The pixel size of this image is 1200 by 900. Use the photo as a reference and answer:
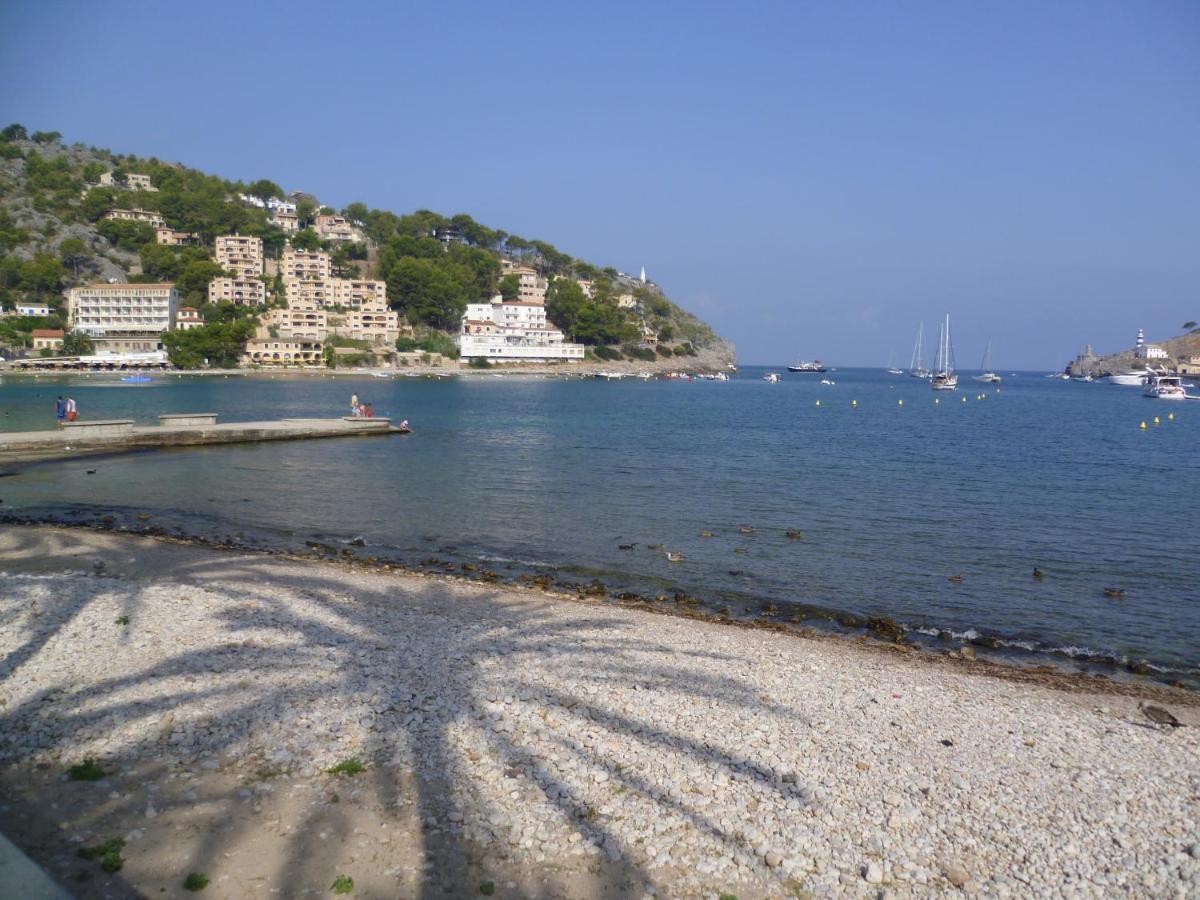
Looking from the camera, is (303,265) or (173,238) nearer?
(303,265)

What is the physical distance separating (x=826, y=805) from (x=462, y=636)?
231 inches

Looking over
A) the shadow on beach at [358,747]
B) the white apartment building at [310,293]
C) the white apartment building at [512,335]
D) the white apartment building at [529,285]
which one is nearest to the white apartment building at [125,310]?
the white apartment building at [310,293]

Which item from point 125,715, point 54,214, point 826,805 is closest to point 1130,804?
point 826,805

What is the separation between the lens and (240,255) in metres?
165

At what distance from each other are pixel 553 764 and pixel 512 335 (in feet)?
501

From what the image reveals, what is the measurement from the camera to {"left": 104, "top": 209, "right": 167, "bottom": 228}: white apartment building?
177m

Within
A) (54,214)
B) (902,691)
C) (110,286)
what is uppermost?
(54,214)

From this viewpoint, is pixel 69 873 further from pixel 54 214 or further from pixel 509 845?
pixel 54 214

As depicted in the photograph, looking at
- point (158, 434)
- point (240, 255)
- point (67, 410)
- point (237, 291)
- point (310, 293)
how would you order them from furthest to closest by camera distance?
point (240, 255) < point (237, 291) < point (310, 293) < point (67, 410) < point (158, 434)

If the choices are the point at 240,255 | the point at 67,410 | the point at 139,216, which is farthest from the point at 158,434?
the point at 139,216

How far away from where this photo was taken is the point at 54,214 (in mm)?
172750

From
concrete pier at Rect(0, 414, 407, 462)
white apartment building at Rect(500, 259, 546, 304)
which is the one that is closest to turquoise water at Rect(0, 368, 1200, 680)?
concrete pier at Rect(0, 414, 407, 462)

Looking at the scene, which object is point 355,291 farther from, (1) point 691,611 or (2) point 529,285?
(1) point 691,611

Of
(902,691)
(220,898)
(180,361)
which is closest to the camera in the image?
(220,898)
